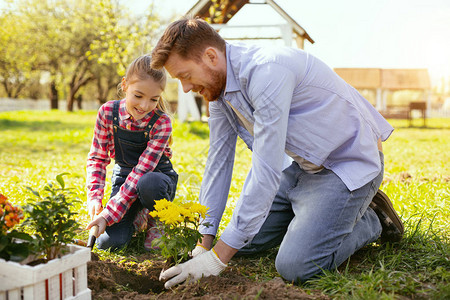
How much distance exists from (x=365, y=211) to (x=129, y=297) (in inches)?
53.2

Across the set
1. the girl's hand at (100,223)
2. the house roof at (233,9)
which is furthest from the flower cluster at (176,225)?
the house roof at (233,9)

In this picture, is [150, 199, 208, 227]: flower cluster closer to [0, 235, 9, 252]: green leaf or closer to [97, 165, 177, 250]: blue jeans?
[0, 235, 9, 252]: green leaf

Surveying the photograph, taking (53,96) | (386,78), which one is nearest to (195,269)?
(386,78)

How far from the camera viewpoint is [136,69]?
2658mm

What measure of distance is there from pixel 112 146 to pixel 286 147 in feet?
4.33

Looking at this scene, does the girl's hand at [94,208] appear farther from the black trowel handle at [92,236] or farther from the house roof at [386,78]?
the house roof at [386,78]

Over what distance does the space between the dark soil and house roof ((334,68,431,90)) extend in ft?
83.8

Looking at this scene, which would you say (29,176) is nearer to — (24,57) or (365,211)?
(365,211)

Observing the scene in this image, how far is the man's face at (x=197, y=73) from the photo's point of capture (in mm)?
2008

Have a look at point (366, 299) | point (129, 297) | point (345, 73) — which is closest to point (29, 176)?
point (129, 297)

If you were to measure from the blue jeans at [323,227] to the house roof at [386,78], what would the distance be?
82.3 feet

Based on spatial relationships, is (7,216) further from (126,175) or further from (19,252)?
(126,175)

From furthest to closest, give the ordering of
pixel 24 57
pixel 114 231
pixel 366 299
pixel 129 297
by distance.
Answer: pixel 24 57 < pixel 114 231 < pixel 129 297 < pixel 366 299

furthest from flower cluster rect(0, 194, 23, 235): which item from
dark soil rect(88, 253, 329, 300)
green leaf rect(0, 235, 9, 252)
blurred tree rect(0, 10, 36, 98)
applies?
blurred tree rect(0, 10, 36, 98)
